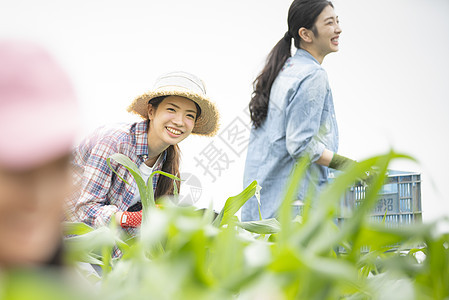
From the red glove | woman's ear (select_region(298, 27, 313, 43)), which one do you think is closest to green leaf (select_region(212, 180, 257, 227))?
the red glove

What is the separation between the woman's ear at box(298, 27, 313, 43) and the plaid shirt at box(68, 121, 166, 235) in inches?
23.3

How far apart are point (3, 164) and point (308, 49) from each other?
1513 millimetres

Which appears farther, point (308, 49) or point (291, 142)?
point (308, 49)

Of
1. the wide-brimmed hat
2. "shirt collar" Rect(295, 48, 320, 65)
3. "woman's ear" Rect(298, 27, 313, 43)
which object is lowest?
the wide-brimmed hat

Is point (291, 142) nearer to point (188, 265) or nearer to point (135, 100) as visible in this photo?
point (135, 100)

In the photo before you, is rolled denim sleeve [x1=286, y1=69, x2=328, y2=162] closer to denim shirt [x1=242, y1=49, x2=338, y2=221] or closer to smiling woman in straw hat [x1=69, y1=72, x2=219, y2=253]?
denim shirt [x1=242, y1=49, x2=338, y2=221]

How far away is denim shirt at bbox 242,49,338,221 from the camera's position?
1.29 metres

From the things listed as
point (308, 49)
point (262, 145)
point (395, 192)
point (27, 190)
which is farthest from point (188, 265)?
point (395, 192)

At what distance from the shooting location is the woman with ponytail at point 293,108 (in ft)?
4.24

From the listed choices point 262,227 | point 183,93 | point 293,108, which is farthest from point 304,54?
point 262,227

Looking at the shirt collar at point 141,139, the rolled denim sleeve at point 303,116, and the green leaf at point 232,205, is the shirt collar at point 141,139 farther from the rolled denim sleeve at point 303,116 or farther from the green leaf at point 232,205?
the green leaf at point 232,205

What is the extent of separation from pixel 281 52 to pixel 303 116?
358 mm

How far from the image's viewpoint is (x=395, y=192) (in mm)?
1981

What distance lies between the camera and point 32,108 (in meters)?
0.07
